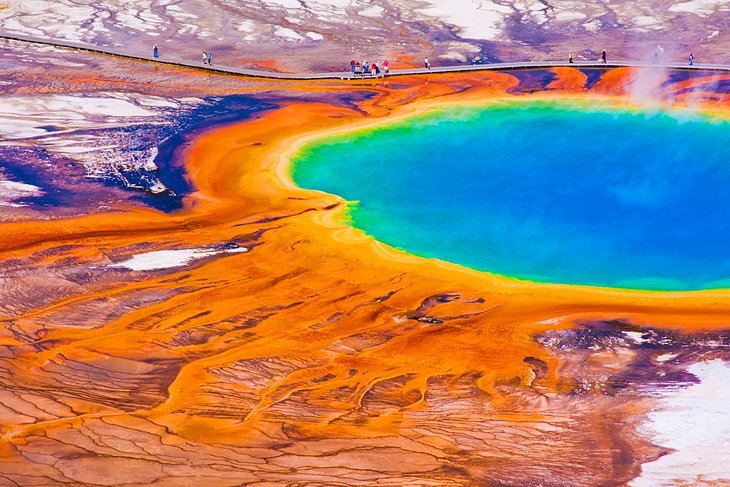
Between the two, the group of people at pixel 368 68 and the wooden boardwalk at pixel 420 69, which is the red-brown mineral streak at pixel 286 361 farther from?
the group of people at pixel 368 68

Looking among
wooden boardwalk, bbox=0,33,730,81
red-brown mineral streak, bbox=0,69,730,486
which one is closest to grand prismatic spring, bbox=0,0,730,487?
red-brown mineral streak, bbox=0,69,730,486

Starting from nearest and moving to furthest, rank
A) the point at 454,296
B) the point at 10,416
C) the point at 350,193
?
the point at 10,416 < the point at 454,296 < the point at 350,193

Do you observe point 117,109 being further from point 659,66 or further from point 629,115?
point 659,66

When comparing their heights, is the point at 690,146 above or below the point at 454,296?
above

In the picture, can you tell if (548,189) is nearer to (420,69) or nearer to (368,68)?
(420,69)

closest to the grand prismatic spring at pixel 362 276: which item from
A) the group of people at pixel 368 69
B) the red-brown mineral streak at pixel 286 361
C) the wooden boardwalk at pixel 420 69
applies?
the red-brown mineral streak at pixel 286 361

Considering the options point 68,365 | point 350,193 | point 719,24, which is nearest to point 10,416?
point 68,365

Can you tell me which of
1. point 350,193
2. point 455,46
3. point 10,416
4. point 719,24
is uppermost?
point 719,24

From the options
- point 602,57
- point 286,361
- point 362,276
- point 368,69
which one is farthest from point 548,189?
point 368,69
